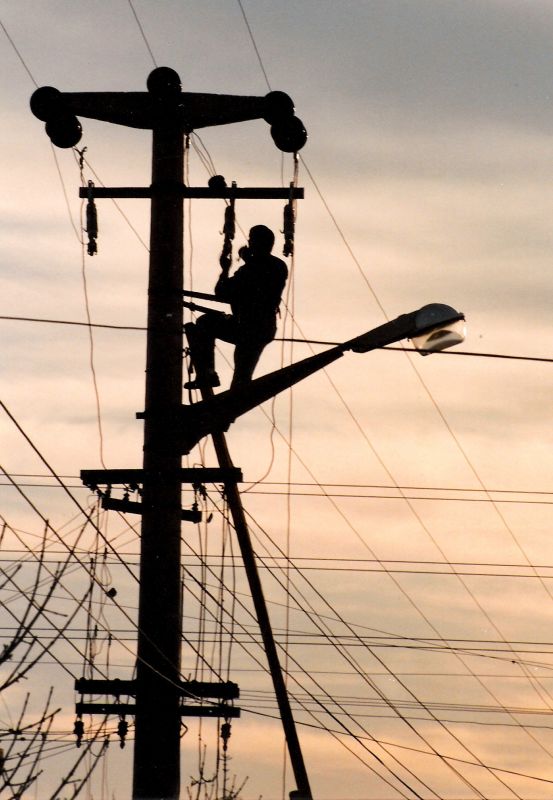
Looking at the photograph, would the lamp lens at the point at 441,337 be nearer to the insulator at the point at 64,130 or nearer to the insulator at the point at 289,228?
the insulator at the point at 289,228

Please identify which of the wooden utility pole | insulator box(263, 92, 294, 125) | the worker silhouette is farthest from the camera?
insulator box(263, 92, 294, 125)

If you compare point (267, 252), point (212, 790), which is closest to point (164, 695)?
point (212, 790)

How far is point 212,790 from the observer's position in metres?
15.4

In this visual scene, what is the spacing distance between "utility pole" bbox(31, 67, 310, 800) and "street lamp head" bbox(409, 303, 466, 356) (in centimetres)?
209

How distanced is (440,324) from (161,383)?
2450 millimetres

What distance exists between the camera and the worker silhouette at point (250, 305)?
14234 millimetres

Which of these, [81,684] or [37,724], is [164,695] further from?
[37,724]

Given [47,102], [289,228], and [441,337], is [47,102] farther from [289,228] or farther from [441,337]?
[441,337]

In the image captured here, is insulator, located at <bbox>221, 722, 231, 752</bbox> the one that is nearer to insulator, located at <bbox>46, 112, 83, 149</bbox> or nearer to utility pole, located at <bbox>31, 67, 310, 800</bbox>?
utility pole, located at <bbox>31, 67, 310, 800</bbox>

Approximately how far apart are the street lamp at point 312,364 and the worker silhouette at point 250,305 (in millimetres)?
475

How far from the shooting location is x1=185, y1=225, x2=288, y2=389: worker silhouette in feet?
46.7

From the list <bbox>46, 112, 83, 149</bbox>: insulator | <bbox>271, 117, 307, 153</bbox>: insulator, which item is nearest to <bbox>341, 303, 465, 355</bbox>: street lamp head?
<bbox>271, 117, 307, 153</bbox>: insulator

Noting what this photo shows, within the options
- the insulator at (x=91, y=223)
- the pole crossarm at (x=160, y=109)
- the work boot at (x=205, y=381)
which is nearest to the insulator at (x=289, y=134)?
the pole crossarm at (x=160, y=109)

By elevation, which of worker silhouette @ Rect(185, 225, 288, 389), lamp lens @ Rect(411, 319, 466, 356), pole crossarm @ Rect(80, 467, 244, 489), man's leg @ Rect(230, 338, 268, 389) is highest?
worker silhouette @ Rect(185, 225, 288, 389)
